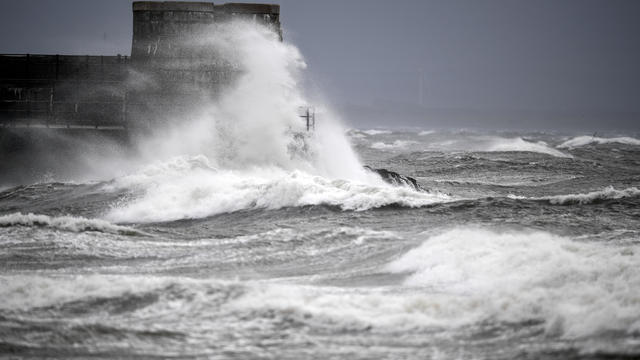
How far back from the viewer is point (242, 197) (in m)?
14.5

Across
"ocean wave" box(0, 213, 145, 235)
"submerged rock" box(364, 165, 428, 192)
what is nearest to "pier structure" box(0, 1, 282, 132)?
"submerged rock" box(364, 165, 428, 192)

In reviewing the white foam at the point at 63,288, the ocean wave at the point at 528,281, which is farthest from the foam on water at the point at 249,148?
the white foam at the point at 63,288

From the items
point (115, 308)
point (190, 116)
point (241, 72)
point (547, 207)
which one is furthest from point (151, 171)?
point (115, 308)

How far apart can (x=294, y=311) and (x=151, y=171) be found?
11.4 metres

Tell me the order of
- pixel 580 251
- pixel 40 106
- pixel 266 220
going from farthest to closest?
pixel 40 106 → pixel 266 220 → pixel 580 251

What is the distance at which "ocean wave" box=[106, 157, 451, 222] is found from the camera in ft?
45.0

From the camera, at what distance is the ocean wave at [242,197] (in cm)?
1372

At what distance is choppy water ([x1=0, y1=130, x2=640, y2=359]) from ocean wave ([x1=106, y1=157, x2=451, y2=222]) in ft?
0.16

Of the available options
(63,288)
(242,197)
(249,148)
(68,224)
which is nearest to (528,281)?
(63,288)

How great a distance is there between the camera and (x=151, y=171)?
17.3m

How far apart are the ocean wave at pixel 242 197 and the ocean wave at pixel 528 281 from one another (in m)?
4.27

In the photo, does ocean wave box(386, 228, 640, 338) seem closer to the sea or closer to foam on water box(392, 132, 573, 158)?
the sea

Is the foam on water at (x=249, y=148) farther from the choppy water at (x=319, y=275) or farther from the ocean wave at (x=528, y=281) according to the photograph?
the ocean wave at (x=528, y=281)

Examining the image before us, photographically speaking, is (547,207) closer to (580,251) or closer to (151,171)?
(580,251)
